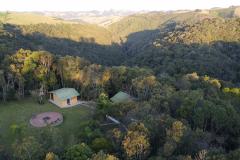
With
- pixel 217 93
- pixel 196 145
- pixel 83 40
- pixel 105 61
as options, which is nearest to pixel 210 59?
pixel 217 93

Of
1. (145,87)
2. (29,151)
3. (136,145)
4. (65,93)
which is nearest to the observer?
(136,145)

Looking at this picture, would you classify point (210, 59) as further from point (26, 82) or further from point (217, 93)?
point (26, 82)

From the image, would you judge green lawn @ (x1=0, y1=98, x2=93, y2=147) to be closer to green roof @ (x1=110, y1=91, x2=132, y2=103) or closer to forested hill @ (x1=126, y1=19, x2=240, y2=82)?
green roof @ (x1=110, y1=91, x2=132, y2=103)

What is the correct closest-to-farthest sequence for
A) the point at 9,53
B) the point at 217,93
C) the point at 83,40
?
the point at 217,93
the point at 9,53
the point at 83,40

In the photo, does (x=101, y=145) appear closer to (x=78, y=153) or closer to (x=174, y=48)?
(x=78, y=153)

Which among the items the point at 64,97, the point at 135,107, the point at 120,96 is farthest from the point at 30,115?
the point at 135,107

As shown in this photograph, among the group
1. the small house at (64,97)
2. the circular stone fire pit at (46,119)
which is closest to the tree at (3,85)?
the small house at (64,97)

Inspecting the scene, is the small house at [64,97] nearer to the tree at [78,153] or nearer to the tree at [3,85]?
the tree at [3,85]

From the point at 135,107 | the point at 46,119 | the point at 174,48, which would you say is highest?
the point at 135,107

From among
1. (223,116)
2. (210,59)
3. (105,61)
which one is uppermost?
(223,116)
